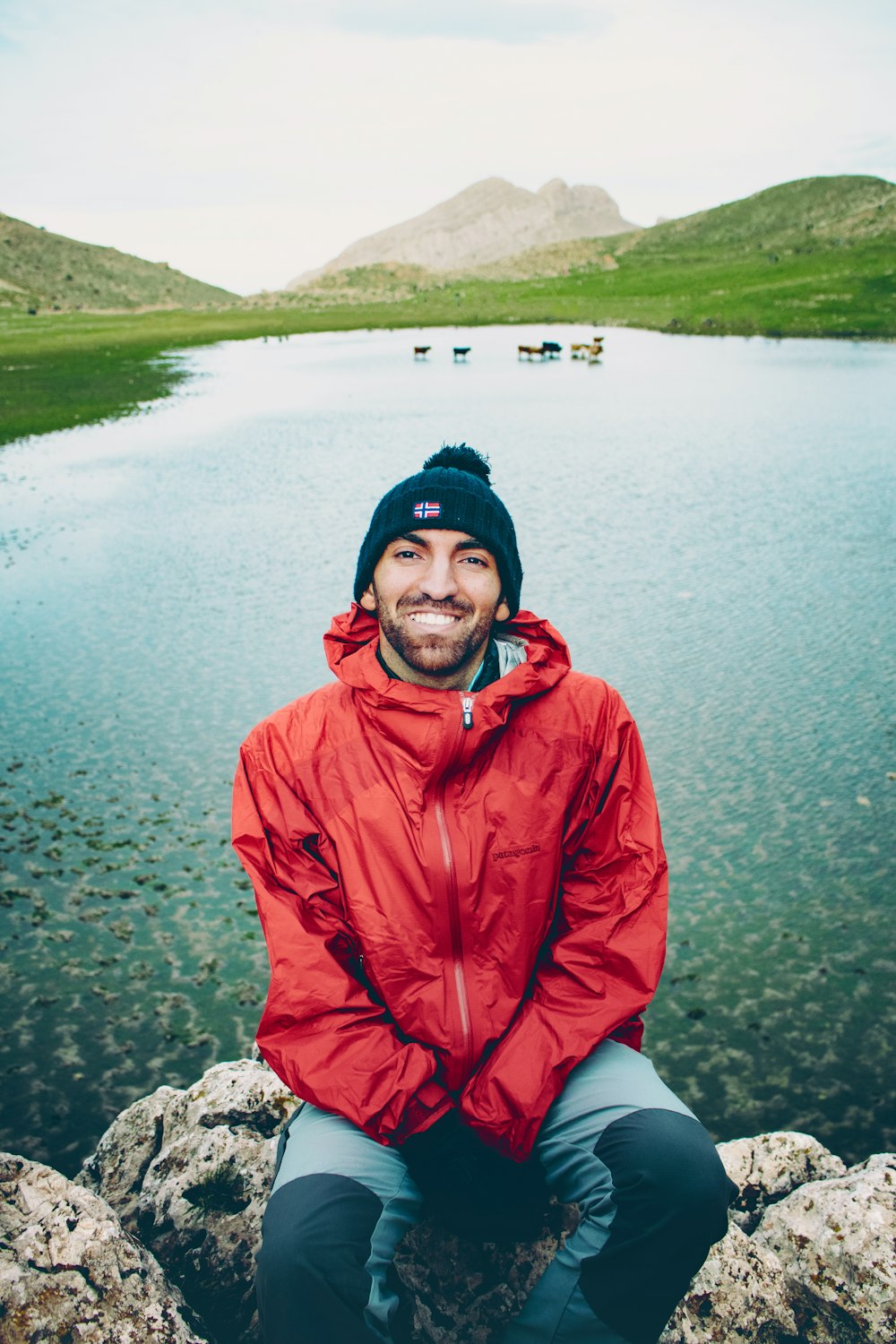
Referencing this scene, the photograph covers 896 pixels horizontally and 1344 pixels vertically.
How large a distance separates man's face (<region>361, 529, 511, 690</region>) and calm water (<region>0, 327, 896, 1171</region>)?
1.93 m

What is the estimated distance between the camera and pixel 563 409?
61.2 feet

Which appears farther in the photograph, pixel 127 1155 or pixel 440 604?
pixel 127 1155

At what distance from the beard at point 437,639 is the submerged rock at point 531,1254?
5.26 feet

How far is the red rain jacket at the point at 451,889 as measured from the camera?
2438mm

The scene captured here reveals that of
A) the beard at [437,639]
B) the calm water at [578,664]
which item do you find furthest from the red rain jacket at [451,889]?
the calm water at [578,664]

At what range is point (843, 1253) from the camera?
2514 millimetres

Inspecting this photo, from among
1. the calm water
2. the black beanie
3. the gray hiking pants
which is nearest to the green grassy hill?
the calm water

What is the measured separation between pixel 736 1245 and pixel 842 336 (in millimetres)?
33816

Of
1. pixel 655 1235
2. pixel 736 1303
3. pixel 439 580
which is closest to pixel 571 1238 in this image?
pixel 655 1235

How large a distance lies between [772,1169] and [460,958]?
1.32 metres

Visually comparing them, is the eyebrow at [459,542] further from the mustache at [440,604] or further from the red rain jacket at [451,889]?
the red rain jacket at [451,889]

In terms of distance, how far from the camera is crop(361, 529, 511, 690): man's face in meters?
2.94

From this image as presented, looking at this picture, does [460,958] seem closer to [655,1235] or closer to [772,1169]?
[655,1235]

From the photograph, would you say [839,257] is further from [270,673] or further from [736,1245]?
[736,1245]
